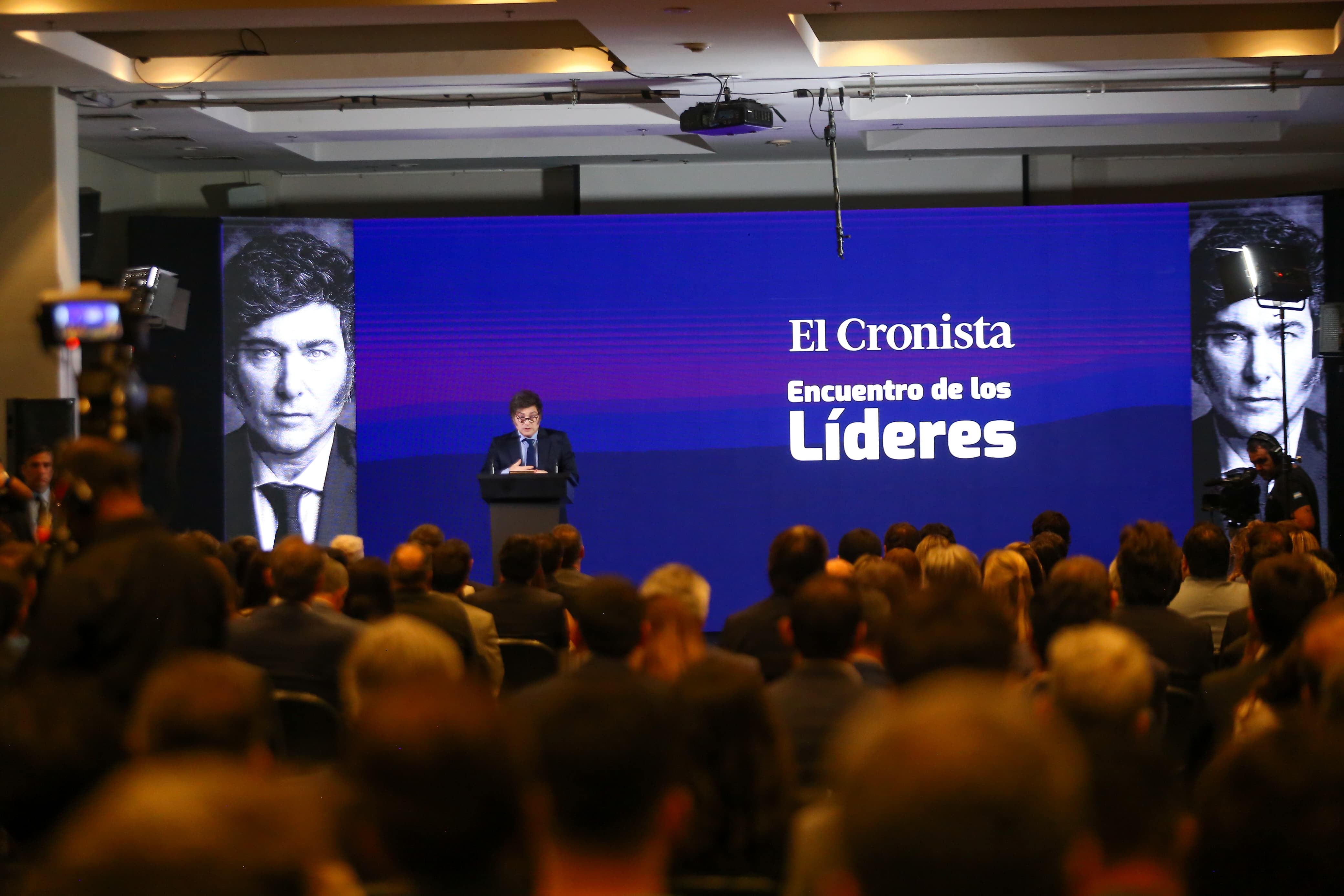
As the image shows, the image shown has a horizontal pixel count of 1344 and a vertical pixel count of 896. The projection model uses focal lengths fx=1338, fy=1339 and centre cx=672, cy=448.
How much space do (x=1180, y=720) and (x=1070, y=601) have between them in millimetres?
570

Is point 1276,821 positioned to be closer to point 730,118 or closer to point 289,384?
point 730,118

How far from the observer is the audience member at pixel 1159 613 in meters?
3.95

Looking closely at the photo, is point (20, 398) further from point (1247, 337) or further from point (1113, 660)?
point (1247, 337)

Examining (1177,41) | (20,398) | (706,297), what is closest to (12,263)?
(20,398)

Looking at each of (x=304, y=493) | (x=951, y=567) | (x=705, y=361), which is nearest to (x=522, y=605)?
(x=951, y=567)

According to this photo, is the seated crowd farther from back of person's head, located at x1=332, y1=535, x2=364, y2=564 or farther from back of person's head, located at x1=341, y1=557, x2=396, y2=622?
back of person's head, located at x1=332, y1=535, x2=364, y2=564

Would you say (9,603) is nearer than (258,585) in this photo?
Yes

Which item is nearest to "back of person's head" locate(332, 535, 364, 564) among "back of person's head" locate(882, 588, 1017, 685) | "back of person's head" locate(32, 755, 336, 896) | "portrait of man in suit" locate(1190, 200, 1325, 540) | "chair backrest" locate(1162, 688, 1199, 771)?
"chair backrest" locate(1162, 688, 1199, 771)

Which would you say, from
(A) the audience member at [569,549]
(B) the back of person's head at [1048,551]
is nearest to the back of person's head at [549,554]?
(A) the audience member at [569,549]

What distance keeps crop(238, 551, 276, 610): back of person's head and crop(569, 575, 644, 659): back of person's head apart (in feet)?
5.96

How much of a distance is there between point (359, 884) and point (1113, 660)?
133cm

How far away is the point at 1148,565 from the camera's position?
13.2 ft

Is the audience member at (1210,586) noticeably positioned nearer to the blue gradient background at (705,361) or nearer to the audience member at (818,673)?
the audience member at (818,673)

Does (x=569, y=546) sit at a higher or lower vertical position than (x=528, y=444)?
lower
